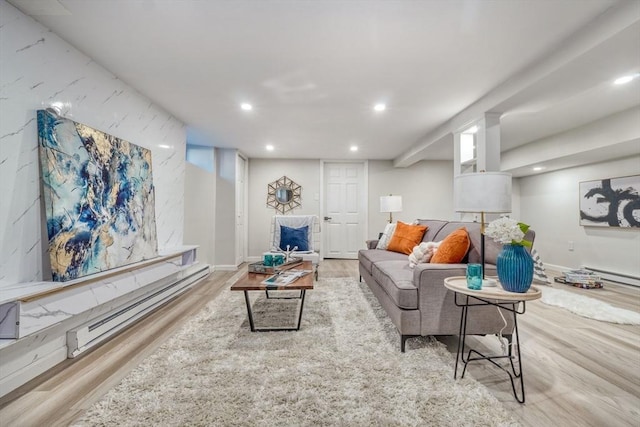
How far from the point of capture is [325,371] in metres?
1.73

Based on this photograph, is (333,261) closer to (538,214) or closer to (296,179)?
(296,179)

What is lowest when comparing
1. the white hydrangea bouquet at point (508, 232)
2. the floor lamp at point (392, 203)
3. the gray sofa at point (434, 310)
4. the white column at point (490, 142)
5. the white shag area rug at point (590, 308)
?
the white shag area rug at point (590, 308)

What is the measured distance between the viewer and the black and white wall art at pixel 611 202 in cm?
389

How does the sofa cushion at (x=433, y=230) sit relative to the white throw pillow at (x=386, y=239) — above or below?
above

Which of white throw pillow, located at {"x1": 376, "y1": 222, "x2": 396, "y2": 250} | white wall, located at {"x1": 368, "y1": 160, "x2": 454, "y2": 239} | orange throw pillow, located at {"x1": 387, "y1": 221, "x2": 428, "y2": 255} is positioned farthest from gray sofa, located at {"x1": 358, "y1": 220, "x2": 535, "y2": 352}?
white wall, located at {"x1": 368, "y1": 160, "x2": 454, "y2": 239}

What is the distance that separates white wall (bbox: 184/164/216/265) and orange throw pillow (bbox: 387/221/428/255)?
3.11 m

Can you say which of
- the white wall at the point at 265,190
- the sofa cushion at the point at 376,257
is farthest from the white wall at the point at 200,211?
the sofa cushion at the point at 376,257

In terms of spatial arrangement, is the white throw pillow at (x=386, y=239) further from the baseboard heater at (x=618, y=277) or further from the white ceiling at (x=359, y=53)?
the baseboard heater at (x=618, y=277)

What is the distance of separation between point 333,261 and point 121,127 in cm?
435

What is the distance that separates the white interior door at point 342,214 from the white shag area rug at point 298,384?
377cm

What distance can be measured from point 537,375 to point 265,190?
5.26 m

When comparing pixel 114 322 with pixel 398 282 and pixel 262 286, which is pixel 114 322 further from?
pixel 398 282

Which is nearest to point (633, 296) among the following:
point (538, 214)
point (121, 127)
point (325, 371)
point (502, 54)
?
point (538, 214)

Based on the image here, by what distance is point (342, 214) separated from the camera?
6.25 meters
